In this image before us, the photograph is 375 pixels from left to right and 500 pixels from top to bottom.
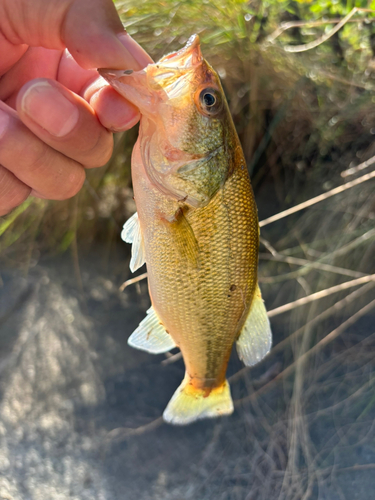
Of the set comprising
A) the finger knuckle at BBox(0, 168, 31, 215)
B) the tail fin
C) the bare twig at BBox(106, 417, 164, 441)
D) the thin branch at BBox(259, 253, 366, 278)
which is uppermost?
the finger knuckle at BBox(0, 168, 31, 215)

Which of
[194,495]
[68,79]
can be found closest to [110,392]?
[194,495]

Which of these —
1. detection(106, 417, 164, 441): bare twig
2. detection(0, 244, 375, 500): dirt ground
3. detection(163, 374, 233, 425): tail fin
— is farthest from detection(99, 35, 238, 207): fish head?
detection(106, 417, 164, 441): bare twig

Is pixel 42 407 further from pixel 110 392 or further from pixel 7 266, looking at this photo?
pixel 7 266

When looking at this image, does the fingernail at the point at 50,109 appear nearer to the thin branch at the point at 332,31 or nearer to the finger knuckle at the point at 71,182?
the finger knuckle at the point at 71,182

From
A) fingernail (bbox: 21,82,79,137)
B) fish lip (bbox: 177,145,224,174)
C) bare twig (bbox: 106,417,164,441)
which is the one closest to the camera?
fingernail (bbox: 21,82,79,137)

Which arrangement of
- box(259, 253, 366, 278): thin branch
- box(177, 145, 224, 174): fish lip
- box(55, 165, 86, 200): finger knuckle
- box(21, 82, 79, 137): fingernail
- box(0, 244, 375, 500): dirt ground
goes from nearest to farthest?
box(21, 82, 79, 137): fingernail < box(177, 145, 224, 174): fish lip < box(55, 165, 86, 200): finger knuckle < box(259, 253, 366, 278): thin branch < box(0, 244, 375, 500): dirt ground

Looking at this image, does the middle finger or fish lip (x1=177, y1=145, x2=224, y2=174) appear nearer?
the middle finger

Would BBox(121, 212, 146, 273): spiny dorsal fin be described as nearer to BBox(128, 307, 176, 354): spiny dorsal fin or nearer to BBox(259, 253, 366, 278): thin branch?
BBox(128, 307, 176, 354): spiny dorsal fin

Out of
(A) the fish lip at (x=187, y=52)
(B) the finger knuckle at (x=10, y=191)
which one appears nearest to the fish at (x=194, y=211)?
(A) the fish lip at (x=187, y=52)

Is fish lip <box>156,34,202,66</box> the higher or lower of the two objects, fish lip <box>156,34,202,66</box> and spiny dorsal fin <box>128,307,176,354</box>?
the higher

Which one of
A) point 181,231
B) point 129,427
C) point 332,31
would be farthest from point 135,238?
point 129,427
